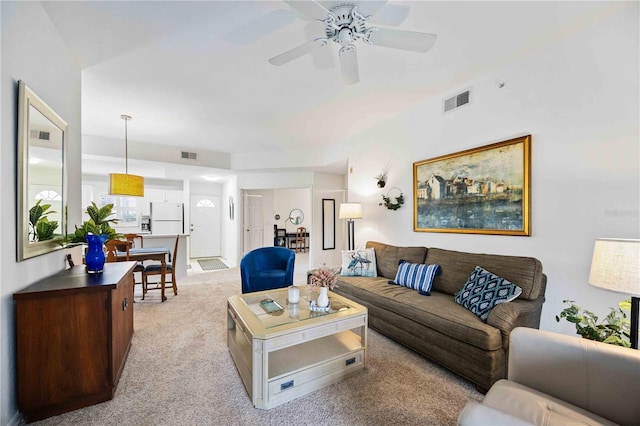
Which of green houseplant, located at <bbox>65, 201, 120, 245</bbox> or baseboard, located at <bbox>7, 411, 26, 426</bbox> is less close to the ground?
green houseplant, located at <bbox>65, 201, 120, 245</bbox>

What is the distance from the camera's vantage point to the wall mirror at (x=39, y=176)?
161 cm

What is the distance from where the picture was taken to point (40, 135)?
1843 mm

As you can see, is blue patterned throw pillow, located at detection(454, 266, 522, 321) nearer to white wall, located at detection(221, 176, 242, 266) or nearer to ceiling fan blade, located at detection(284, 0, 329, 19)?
ceiling fan blade, located at detection(284, 0, 329, 19)

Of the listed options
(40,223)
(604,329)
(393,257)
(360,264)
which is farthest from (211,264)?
(604,329)

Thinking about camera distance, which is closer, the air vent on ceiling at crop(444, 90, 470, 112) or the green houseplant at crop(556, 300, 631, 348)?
the green houseplant at crop(556, 300, 631, 348)

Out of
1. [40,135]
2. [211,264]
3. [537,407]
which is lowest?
[211,264]

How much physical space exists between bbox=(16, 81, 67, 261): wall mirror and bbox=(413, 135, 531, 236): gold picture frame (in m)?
3.65

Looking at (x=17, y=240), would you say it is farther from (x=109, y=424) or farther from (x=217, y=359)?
(x=217, y=359)

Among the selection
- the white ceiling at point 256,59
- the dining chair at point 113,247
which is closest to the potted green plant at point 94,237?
the white ceiling at point 256,59

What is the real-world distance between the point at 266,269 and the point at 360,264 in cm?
134

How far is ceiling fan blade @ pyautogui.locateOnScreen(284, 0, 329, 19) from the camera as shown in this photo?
1.49 m

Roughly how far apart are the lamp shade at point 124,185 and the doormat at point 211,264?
2888 millimetres

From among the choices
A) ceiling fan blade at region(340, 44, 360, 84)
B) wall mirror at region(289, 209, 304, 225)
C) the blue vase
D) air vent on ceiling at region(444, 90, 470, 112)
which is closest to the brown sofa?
air vent on ceiling at region(444, 90, 470, 112)

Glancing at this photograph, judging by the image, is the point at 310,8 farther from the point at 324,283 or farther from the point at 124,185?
the point at 124,185
